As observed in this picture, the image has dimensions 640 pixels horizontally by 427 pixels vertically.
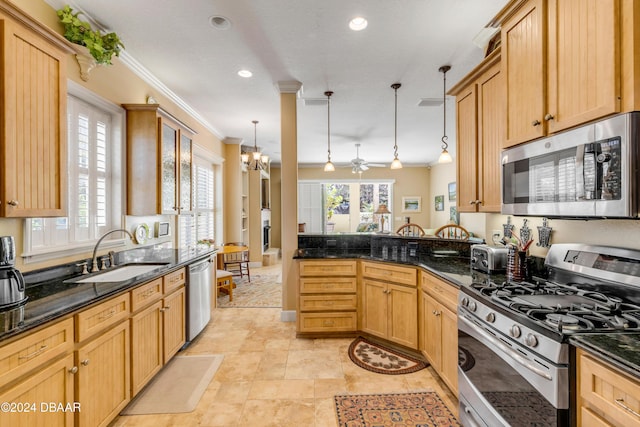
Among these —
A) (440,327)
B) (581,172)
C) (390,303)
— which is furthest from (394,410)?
(581,172)

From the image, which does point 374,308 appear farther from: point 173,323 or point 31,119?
point 31,119

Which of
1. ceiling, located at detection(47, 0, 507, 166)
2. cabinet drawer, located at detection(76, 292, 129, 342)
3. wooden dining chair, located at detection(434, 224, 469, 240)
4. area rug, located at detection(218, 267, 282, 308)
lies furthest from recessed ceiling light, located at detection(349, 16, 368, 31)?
area rug, located at detection(218, 267, 282, 308)

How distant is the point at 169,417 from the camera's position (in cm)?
196

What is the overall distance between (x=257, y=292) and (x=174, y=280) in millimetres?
2431

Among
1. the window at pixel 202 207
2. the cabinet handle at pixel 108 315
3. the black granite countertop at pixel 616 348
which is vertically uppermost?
the window at pixel 202 207

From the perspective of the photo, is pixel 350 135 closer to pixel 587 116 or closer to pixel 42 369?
pixel 587 116

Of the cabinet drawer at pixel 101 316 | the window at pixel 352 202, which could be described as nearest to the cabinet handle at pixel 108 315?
the cabinet drawer at pixel 101 316

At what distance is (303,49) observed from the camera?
2.78m

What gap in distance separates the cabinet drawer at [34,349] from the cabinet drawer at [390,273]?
234 cm

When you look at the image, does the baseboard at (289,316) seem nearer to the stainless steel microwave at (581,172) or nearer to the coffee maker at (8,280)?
the coffee maker at (8,280)

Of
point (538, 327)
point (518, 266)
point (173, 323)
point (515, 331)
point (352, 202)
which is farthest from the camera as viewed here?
point (352, 202)

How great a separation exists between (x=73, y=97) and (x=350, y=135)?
15.0 feet

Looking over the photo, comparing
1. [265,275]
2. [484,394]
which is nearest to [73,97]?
[484,394]

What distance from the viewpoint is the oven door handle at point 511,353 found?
1200mm
